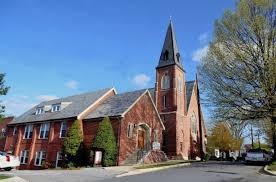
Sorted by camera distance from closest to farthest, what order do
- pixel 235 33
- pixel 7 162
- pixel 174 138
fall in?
pixel 7 162 < pixel 235 33 < pixel 174 138

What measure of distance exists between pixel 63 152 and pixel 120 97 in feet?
29.6

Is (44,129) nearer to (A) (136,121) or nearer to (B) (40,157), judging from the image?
(B) (40,157)

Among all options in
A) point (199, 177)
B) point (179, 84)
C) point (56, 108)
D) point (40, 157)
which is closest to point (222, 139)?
point (179, 84)

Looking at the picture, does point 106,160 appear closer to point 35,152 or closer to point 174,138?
point 35,152

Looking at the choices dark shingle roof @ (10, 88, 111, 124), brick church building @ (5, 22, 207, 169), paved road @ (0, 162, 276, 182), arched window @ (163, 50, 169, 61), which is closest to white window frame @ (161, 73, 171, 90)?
brick church building @ (5, 22, 207, 169)

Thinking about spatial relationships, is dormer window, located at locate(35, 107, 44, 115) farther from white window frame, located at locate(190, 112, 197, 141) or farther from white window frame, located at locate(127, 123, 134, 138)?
white window frame, located at locate(190, 112, 197, 141)

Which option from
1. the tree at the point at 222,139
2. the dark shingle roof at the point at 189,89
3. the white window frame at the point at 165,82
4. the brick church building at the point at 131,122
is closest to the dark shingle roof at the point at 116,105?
the brick church building at the point at 131,122

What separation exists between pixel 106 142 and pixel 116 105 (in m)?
5.77

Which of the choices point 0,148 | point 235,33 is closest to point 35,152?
point 0,148

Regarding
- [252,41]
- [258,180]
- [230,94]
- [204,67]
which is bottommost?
[258,180]

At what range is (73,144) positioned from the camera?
2909cm

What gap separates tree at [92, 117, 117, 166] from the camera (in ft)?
87.6

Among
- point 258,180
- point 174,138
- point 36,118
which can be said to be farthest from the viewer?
point 174,138

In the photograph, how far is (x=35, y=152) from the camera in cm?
3453
